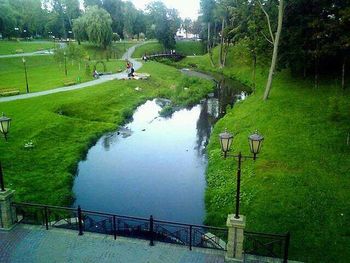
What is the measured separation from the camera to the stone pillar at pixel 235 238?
12891 mm

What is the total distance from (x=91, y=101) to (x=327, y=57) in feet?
84.7

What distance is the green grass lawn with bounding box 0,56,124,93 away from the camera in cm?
4228

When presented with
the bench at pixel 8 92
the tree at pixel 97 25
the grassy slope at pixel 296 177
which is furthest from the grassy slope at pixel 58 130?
the tree at pixel 97 25

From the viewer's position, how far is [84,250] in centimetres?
1384

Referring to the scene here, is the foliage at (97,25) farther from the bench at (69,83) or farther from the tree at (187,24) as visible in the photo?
the tree at (187,24)

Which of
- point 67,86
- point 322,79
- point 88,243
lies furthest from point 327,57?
point 88,243

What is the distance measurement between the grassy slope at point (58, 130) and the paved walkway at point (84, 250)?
480 cm

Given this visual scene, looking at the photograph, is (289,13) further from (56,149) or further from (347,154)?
(56,149)

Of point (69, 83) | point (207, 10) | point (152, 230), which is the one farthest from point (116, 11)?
point (152, 230)

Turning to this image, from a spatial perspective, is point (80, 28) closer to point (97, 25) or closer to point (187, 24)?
point (97, 25)

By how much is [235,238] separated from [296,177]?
8241 millimetres

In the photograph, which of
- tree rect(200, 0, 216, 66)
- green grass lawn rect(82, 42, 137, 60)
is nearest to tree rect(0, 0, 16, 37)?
green grass lawn rect(82, 42, 137, 60)

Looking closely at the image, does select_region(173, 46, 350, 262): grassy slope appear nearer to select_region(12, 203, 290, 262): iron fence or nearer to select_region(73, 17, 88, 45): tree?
select_region(12, 203, 290, 262): iron fence

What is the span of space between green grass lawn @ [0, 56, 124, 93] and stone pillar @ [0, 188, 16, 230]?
26159mm
